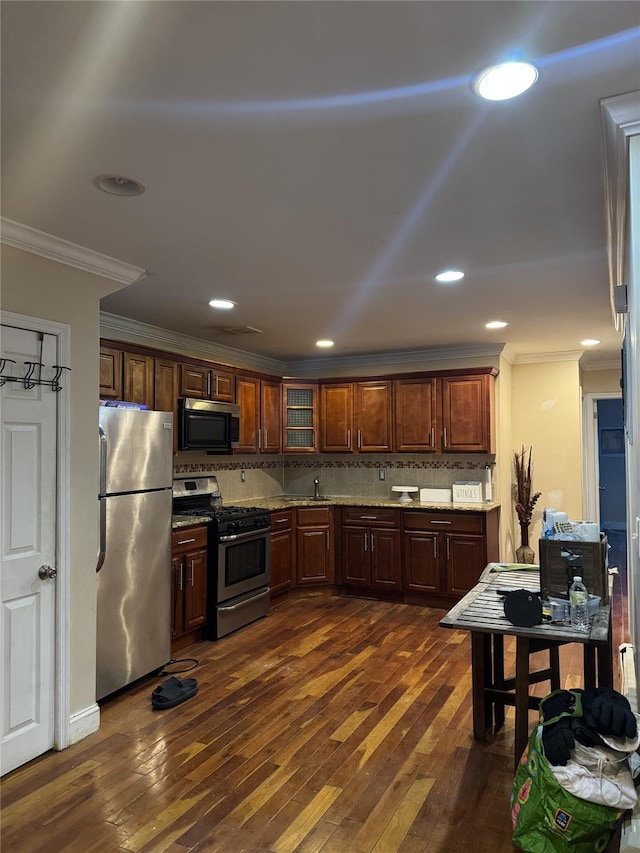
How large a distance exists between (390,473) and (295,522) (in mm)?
1248

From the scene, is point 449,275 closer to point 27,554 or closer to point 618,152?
point 618,152

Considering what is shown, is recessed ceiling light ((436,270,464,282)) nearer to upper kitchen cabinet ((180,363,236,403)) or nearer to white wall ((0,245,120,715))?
white wall ((0,245,120,715))

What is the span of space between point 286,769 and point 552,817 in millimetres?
1220

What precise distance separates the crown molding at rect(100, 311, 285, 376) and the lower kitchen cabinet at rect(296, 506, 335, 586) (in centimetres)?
167

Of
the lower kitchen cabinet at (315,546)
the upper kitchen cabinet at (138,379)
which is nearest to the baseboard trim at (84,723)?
the upper kitchen cabinet at (138,379)

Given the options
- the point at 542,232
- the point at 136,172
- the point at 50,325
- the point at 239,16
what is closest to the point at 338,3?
the point at 239,16

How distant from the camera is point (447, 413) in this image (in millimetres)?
5602

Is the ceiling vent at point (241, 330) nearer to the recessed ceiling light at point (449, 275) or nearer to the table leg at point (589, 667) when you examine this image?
the recessed ceiling light at point (449, 275)

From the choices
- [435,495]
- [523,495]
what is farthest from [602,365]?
[435,495]

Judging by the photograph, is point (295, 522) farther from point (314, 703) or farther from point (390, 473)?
point (314, 703)

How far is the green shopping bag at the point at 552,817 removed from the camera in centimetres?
185

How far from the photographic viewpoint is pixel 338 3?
128cm

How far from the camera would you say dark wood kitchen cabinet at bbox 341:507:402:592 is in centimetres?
549

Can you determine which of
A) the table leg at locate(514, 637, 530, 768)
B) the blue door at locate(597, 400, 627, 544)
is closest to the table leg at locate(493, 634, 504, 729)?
the table leg at locate(514, 637, 530, 768)
